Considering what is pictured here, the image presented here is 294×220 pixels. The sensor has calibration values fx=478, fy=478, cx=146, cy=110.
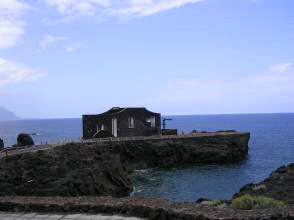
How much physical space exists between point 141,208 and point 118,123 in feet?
212

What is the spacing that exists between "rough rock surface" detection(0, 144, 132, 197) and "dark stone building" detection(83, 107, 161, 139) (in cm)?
2954

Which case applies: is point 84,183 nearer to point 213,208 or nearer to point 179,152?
point 213,208

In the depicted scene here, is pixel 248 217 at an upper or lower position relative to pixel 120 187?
upper

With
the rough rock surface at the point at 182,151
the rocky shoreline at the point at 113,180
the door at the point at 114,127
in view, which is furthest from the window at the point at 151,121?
the rocky shoreline at the point at 113,180

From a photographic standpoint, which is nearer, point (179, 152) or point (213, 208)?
point (213, 208)

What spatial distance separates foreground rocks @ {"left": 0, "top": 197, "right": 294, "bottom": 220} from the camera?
38.7 feet

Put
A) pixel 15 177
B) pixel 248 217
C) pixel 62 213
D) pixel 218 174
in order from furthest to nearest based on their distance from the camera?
1. pixel 218 174
2. pixel 15 177
3. pixel 62 213
4. pixel 248 217

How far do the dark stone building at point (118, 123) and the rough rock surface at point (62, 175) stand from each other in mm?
29538

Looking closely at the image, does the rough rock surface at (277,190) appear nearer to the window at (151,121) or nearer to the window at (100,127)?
the window at (100,127)

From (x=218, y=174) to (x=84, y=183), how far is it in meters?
26.6

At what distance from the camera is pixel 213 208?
42.2 ft

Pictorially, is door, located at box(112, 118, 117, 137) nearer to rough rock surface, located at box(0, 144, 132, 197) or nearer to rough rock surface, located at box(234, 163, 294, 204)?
rough rock surface, located at box(0, 144, 132, 197)

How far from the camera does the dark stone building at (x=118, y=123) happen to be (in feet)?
252

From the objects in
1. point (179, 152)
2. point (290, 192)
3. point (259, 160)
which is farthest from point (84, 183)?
A: point (259, 160)
